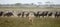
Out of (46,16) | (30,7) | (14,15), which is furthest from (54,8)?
(14,15)

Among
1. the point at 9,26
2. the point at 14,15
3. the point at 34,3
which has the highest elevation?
the point at 34,3

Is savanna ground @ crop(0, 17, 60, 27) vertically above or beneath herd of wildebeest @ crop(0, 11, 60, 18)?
beneath

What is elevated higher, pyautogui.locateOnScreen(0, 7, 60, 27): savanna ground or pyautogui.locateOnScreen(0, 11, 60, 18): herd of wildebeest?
pyautogui.locateOnScreen(0, 11, 60, 18): herd of wildebeest

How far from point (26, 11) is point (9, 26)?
22cm

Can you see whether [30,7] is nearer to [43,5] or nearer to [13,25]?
[43,5]

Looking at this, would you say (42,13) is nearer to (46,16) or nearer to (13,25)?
(46,16)

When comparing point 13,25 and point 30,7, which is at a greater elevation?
point 30,7

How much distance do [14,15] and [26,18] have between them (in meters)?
0.12

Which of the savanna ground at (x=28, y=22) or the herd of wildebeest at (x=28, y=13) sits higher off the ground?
the herd of wildebeest at (x=28, y=13)

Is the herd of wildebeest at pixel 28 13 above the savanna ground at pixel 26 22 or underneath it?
above

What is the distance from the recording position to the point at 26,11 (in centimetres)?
116

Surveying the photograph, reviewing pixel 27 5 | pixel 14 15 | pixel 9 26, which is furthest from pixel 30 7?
pixel 9 26

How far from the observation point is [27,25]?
45.7 inches

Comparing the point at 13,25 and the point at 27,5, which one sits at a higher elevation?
the point at 27,5
